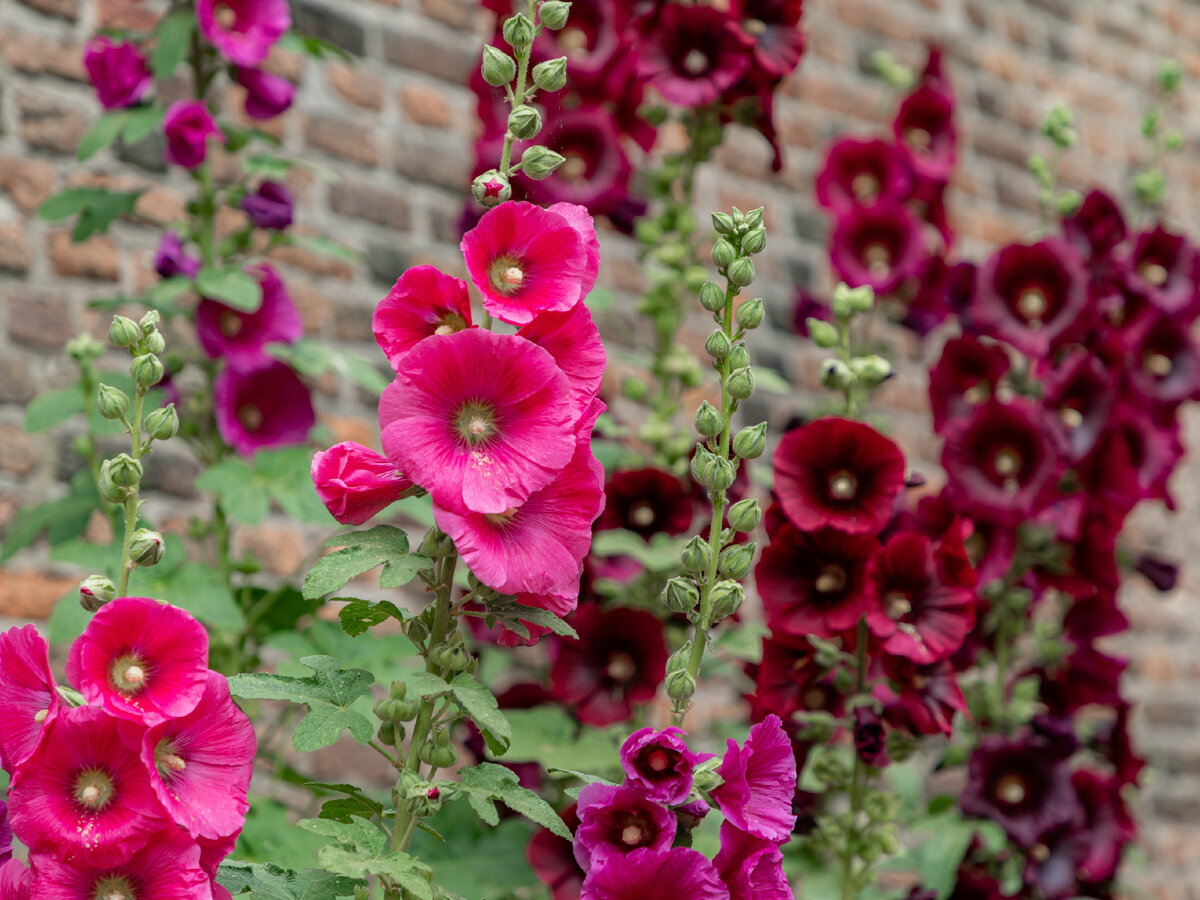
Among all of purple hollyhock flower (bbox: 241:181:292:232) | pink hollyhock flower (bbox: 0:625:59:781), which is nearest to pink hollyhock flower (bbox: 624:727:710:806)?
pink hollyhock flower (bbox: 0:625:59:781)

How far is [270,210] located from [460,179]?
62 centimetres

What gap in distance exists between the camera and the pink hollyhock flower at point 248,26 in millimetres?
1033

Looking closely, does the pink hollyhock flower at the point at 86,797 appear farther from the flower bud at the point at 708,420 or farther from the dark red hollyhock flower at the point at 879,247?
the dark red hollyhock flower at the point at 879,247

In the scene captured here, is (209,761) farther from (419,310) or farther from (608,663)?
(608,663)

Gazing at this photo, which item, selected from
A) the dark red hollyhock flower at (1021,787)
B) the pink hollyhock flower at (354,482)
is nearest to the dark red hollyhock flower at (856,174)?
the dark red hollyhock flower at (1021,787)

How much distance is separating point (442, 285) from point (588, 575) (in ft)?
1.69

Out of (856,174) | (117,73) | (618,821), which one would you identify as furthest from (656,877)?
(856,174)

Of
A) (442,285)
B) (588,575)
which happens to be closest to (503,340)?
(442,285)

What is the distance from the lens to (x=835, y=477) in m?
0.84

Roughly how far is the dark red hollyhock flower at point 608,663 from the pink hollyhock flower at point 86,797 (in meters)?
0.52

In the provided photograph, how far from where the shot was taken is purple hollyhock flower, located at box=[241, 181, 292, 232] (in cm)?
108

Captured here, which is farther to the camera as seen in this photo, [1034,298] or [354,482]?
[1034,298]

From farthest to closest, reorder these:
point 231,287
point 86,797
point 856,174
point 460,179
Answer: point 460,179, point 856,174, point 231,287, point 86,797

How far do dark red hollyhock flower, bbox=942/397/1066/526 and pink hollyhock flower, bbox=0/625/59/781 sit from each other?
2.68ft
